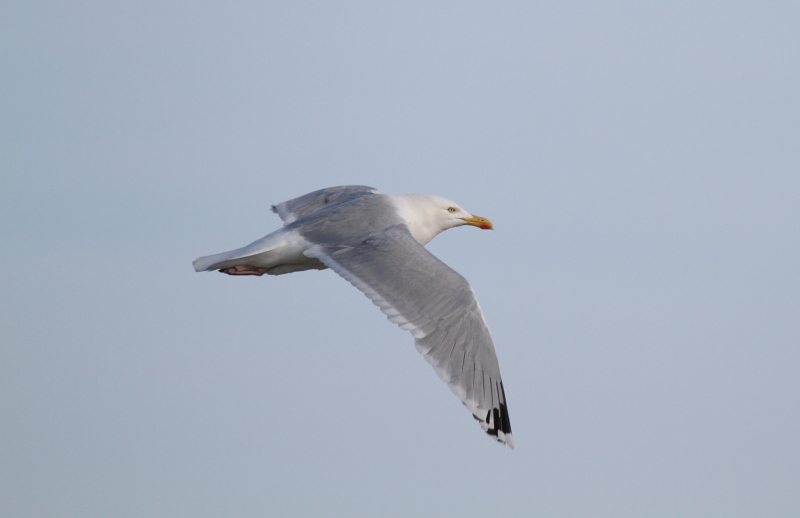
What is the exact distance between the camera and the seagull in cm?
801

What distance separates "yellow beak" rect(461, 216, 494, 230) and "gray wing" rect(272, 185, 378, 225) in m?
1.03

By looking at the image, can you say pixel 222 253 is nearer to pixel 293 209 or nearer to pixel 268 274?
pixel 268 274

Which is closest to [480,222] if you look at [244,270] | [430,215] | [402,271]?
[430,215]

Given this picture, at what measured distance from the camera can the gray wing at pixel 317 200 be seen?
1050 cm

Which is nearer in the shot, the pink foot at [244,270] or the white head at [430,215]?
the pink foot at [244,270]

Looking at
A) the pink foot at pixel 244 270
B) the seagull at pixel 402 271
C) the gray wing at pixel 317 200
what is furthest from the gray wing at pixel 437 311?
the gray wing at pixel 317 200

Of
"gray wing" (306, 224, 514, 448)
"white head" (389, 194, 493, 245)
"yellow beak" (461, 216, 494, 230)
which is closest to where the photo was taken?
"gray wing" (306, 224, 514, 448)

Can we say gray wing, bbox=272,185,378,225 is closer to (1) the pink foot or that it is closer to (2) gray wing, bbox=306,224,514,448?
(1) the pink foot

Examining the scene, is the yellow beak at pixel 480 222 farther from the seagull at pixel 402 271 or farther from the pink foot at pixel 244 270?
the pink foot at pixel 244 270

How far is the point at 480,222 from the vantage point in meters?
10.8

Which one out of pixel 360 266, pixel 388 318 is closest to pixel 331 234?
pixel 360 266

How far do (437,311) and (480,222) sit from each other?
274 centimetres

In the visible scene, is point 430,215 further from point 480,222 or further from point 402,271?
point 402,271

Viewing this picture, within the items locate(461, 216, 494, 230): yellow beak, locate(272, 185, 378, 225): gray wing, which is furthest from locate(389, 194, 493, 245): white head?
locate(272, 185, 378, 225): gray wing
